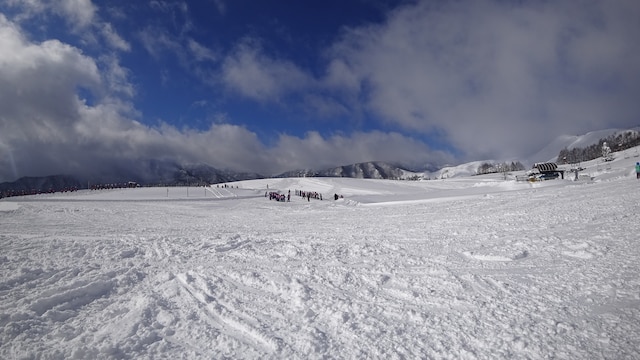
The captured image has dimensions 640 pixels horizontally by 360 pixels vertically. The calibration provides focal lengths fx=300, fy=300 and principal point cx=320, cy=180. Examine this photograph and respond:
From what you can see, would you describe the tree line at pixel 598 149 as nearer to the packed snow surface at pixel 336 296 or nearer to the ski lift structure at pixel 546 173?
the ski lift structure at pixel 546 173

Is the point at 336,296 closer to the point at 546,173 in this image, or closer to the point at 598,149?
the point at 546,173

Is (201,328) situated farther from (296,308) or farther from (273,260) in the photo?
(273,260)

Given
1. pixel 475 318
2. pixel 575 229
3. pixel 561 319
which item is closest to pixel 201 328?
pixel 475 318

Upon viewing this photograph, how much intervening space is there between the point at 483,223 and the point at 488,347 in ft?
40.6

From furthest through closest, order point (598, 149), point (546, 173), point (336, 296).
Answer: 1. point (598, 149)
2. point (546, 173)
3. point (336, 296)

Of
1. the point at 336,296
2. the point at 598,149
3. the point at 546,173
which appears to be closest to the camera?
the point at 336,296

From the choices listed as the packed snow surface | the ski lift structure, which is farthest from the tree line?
the packed snow surface

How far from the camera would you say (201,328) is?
592 centimetres

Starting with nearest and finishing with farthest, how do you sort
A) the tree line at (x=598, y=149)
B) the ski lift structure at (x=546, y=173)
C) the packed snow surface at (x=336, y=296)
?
the packed snow surface at (x=336, y=296) < the ski lift structure at (x=546, y=173) < the tree line at (x=598, y=149)

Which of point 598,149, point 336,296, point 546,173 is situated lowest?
point 336,296

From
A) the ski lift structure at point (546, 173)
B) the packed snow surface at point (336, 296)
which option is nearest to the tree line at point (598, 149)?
the ski lift structure at point (546, 173)

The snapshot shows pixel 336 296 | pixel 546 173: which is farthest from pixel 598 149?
pixel 336 296

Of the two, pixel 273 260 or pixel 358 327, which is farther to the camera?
pixel 273 260

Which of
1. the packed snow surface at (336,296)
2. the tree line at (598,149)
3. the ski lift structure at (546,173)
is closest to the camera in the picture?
the packed snow surface at (336,296)
